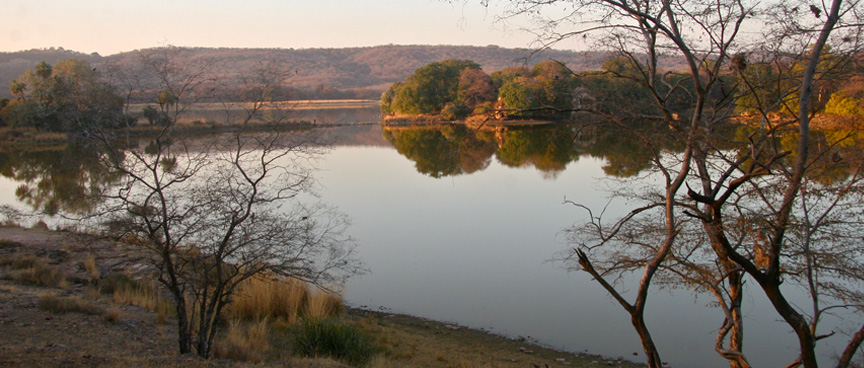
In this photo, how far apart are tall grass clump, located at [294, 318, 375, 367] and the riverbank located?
199mm

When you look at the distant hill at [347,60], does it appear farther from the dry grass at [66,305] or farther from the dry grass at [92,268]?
the dry grass at [66,305]

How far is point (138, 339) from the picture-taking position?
671cm

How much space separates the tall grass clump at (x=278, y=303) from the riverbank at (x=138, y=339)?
16.6 inches

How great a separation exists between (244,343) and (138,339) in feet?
3.91

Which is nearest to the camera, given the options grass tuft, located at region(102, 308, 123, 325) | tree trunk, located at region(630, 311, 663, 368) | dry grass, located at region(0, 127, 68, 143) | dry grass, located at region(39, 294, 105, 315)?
tree trunk, located at region(630, 311, 663, 368)

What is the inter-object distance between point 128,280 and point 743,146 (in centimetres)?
948

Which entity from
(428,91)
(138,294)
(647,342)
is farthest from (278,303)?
(428,91)

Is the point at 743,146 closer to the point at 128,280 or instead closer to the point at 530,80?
the point at 530,80

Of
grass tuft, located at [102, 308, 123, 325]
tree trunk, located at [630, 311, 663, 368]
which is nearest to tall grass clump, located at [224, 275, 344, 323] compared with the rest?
grass tuft, located at [102, 308, 123, 325]

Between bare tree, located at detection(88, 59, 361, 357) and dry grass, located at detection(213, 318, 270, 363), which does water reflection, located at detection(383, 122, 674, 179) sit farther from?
dry grass, located at detection(213, 318, 270, 363)

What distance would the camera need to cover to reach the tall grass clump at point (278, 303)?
8.57 m

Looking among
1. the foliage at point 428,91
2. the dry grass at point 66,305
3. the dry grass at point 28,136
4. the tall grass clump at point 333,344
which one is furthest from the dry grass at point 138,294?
→ the foliage at point 428,91

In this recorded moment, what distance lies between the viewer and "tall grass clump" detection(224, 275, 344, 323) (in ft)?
28.1

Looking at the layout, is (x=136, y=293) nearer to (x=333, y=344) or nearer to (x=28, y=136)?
(x=333, y=344)
